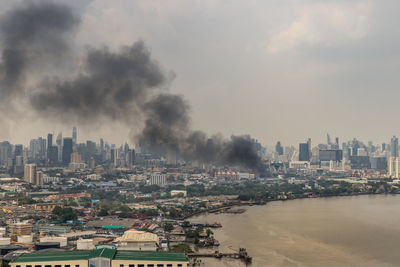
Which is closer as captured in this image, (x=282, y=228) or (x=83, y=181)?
(x=282, y=228)

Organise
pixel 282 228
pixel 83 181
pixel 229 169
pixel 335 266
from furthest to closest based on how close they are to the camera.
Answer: pixel 229 169 < pixel 83 181 < pixel 282 228 < pixel 335 266

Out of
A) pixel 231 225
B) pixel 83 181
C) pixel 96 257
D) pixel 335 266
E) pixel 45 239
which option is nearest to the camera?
pixel 96 257

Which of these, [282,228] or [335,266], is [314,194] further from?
[335,266]

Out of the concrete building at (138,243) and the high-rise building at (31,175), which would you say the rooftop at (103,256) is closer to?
the concrete building at (138,243)

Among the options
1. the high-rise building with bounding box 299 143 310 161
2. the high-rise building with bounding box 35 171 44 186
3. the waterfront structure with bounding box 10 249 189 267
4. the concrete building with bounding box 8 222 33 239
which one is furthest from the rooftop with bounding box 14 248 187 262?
the high-rise building with bounding box 299 143 310 161

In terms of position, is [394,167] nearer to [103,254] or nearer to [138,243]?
[138,243]

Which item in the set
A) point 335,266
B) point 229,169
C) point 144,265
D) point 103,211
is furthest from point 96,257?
point 229,169

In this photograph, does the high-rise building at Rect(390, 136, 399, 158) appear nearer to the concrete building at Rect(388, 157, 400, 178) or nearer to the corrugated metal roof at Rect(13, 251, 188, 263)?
the concrete building at Rect(388, 157, 400, 178)

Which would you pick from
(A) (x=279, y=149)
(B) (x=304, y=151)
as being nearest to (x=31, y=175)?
(B) (x=304, y=151)
